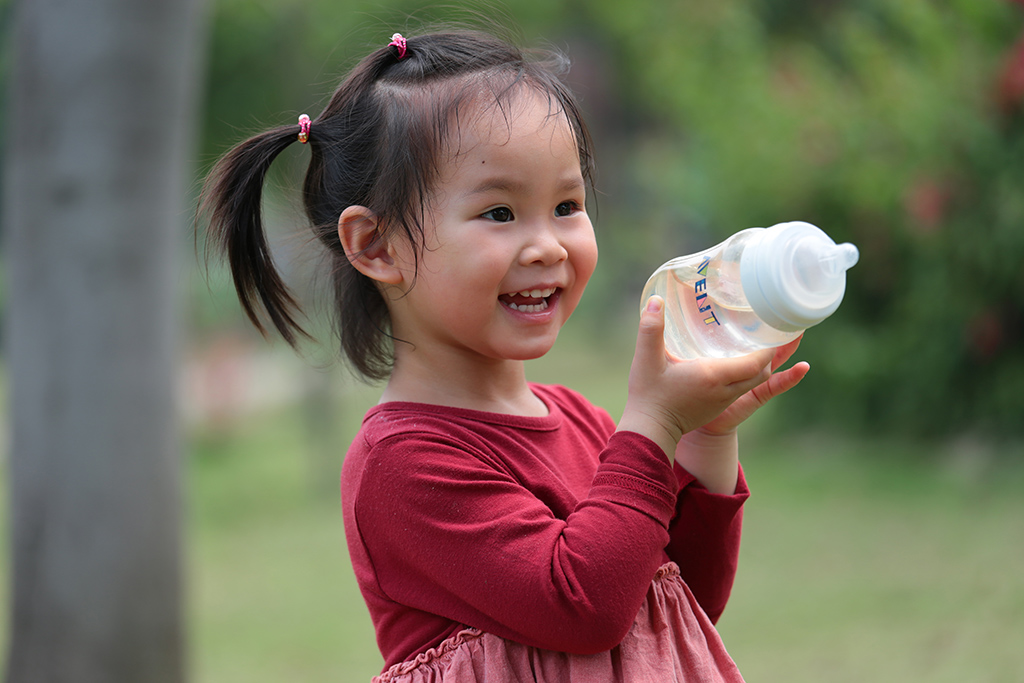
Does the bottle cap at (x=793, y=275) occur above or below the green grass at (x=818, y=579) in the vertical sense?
above

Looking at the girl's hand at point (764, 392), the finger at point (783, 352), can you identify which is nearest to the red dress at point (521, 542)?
the girl's hand at point (764, 392)

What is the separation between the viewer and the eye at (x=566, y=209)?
1487 millimetres

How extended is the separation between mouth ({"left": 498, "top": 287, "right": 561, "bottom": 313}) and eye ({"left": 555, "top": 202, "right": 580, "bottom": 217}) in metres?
0.11

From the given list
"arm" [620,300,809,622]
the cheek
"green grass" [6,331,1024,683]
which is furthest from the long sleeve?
"green grass" [6,331,1024,683]

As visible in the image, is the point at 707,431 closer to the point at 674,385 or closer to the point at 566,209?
the point at 674,385

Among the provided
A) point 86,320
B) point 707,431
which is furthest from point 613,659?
A: point 86,320


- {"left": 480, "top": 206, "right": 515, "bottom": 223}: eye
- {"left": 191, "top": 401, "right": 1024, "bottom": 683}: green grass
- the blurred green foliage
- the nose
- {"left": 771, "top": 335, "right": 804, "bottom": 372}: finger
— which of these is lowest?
{"left": 191, "top": 401, "right": 1024, "bottom": 683}: green grass

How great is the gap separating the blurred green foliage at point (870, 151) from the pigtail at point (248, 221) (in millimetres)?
2577

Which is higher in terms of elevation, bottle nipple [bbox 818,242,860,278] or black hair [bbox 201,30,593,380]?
black hair [bbox 201,30,593,380]

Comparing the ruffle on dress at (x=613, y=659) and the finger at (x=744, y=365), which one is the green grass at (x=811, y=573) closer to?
the ruffle on dress at (x=613, y=659)

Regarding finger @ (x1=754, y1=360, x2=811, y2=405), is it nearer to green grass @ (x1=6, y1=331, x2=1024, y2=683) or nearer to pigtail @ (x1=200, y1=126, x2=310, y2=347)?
pigtail @ (x1=200, y1=126, x2=310, y2=347)

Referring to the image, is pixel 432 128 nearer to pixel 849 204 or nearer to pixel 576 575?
pixel 576 575

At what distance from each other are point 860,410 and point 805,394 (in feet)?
1.50

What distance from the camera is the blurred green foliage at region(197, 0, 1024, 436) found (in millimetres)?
5695
